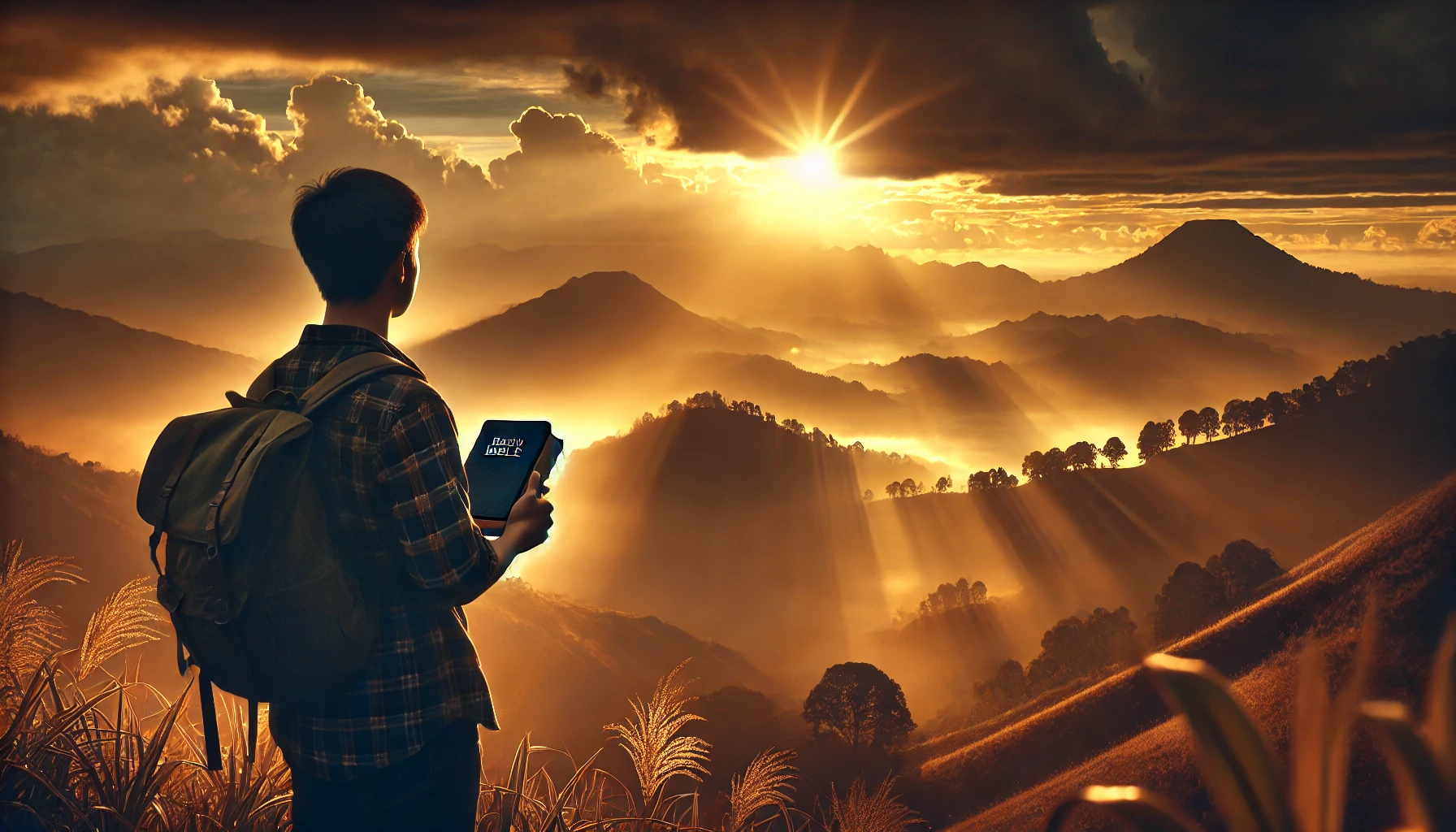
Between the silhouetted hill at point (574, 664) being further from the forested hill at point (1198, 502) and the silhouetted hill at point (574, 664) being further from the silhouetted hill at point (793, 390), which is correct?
the silhouetted hill at point (793, 390)

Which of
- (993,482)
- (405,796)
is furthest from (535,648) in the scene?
(405,796)

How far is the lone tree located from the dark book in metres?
3.55

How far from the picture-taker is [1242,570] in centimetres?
510

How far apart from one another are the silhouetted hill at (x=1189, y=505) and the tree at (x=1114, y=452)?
0.25ft

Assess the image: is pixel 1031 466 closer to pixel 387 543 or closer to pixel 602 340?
pixel 602 340

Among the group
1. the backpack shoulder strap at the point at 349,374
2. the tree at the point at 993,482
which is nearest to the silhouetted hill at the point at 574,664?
the tree at the point at 993,482

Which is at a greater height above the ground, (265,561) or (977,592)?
(977,592)

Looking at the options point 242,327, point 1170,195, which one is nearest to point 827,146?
point 1170,195

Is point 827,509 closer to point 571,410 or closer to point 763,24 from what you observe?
point 571,410

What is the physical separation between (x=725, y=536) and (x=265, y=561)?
15.7ft

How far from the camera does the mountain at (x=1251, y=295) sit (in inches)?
203

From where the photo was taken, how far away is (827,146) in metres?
5.25

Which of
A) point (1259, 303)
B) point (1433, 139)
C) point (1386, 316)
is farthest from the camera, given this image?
point (1259, 303)

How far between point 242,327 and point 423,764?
5940 millimetres
